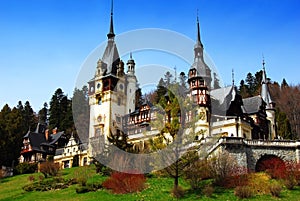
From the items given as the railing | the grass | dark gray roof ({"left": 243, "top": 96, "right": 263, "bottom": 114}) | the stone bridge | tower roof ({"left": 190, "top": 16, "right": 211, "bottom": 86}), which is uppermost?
tower roof ({"left": 190, "top": 16, "right": 211, "bottom": 86})

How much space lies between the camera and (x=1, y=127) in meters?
49.0

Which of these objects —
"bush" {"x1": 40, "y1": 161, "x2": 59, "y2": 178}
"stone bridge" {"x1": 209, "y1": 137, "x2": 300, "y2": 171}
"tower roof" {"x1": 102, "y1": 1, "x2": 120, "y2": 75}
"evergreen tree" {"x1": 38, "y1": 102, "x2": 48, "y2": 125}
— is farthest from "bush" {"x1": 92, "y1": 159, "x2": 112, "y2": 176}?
"evergreen tree" {"x1": 38, "y1": 102, "x2": 48, "y2": 125}

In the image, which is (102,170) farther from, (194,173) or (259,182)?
(259,182)

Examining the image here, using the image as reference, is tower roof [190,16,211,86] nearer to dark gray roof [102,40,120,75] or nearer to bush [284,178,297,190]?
dark gray roof [102,40,120,75]

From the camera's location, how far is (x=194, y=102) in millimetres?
42062

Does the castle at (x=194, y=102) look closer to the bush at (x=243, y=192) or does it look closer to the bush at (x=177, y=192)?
the bush at (x=243, y=192)

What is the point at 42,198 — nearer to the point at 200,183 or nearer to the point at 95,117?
the point at 200,183

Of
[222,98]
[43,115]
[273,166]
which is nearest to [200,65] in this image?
[222,98]

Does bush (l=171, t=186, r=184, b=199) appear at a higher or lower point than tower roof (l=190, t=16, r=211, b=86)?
lower

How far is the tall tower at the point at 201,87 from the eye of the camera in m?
44.5

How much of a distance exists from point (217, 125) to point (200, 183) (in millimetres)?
16850

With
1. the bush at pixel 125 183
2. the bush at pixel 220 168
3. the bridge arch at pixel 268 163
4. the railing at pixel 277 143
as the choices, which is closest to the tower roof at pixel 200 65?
the railing at pixel 277 143

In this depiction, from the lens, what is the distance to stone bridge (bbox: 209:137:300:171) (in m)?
32.5

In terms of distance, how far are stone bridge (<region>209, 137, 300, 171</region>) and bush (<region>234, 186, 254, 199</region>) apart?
649 cm
